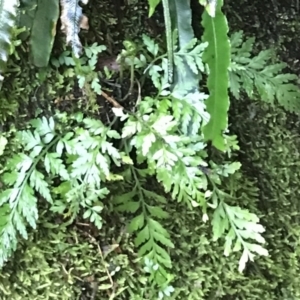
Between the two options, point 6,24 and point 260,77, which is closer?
point 6,24

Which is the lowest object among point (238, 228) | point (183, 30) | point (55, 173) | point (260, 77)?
point (238, 228)

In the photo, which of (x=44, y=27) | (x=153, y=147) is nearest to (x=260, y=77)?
(x=153, y=147)

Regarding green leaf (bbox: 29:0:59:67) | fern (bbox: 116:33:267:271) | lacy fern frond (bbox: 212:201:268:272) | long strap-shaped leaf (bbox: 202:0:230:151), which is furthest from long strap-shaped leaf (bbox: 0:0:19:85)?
lacy fern frond (bbox: 212:201:268:272)

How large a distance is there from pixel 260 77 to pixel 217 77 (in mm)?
133

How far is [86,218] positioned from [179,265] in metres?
0.21

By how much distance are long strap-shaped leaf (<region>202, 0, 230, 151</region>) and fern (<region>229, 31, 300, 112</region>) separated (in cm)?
8

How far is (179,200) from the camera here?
105 centimetres

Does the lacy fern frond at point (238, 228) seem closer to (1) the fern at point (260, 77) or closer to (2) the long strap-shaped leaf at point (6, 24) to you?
(1) the fern at point (260, 77)

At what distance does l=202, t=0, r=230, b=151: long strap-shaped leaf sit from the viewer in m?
1.00

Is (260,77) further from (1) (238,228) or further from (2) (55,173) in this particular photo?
(2) (55,173)

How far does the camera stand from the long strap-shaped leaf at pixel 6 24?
0.97 metres

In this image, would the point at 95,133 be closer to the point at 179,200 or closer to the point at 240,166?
the point at 179,200

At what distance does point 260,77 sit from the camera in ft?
3.59

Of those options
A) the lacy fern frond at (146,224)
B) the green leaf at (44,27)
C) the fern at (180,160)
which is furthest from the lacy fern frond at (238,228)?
the green leaf at (44,27)
